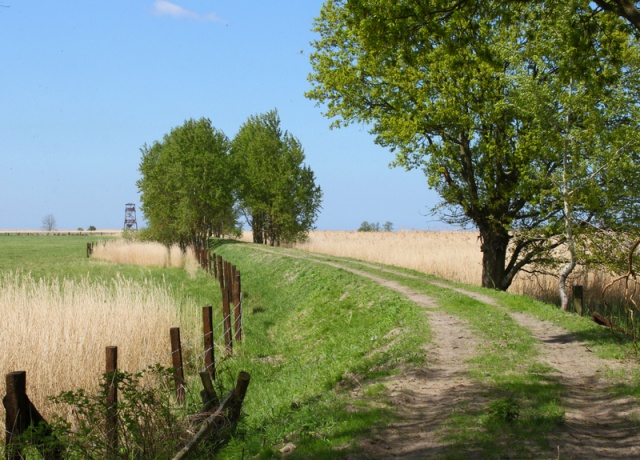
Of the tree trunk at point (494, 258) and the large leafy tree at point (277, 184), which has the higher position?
the large leafy tree at point (277, 184)

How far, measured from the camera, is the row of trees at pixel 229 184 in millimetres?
47219

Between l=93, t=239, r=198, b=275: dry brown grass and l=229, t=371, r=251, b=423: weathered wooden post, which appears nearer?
l=229, t=371, r=251, b=423: weathered wooden post

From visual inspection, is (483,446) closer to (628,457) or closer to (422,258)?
(628,457)

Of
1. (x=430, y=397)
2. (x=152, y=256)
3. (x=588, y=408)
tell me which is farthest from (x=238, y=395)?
(x=152, y=256)

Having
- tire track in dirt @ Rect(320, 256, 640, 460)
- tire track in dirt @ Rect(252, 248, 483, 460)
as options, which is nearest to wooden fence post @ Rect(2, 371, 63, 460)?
tire track in dirt @ Rect(252, 248, 483, 460)

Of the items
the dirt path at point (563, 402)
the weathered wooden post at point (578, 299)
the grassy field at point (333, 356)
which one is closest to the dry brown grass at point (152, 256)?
the grassy field at point (333, 356)

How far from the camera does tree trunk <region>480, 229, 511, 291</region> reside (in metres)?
20.2

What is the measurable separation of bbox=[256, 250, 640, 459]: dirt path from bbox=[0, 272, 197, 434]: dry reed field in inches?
214

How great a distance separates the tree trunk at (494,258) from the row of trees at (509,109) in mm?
39

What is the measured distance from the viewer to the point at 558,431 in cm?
614

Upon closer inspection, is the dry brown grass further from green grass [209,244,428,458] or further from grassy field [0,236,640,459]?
grassy field [0,236,640,459]

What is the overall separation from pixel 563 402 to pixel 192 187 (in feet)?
137

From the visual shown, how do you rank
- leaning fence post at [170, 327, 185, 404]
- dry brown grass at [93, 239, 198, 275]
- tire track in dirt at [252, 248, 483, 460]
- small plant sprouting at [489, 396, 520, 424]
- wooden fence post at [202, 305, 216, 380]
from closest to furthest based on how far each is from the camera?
tire track in dirt at [252, 248, 483, 460]
small plant sprouting at [489, 396, 520, 424]
leaning fence post at [170, 327, 185, 404]
wooden fence post at [202, 305, 216, 380]
dry brown grass at [93, 239, 198, 275]

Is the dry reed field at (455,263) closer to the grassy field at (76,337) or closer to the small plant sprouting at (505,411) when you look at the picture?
the grassy field at (76,337)
